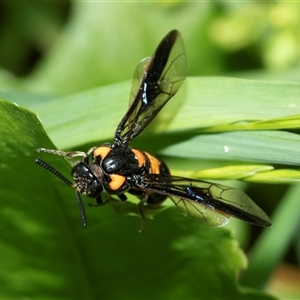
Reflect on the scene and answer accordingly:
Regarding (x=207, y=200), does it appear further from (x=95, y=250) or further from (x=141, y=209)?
(x=95, y=250)

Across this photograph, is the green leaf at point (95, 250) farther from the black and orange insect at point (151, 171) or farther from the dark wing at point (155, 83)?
the dark wing at point (155, 83)

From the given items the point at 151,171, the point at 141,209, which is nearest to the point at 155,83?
the point at 151,171

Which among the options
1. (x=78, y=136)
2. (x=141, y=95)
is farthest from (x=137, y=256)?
(x=141, y=95)

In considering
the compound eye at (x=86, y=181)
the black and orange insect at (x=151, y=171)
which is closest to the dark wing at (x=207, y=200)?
the black and orange insect at (x=151, y=171)

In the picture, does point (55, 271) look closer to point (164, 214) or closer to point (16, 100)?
point (164, 214)

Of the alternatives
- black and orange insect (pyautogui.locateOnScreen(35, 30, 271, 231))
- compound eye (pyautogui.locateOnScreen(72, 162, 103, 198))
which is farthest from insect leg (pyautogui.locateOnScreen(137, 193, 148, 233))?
compound eye (pyautogui.locateOnScreen(72, 162, 103, 198))

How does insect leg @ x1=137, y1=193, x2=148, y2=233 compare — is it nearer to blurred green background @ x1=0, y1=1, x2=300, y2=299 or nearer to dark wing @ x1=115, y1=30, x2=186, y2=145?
blurred green background @ x1=0, y1=1, x2=300, y2=299
